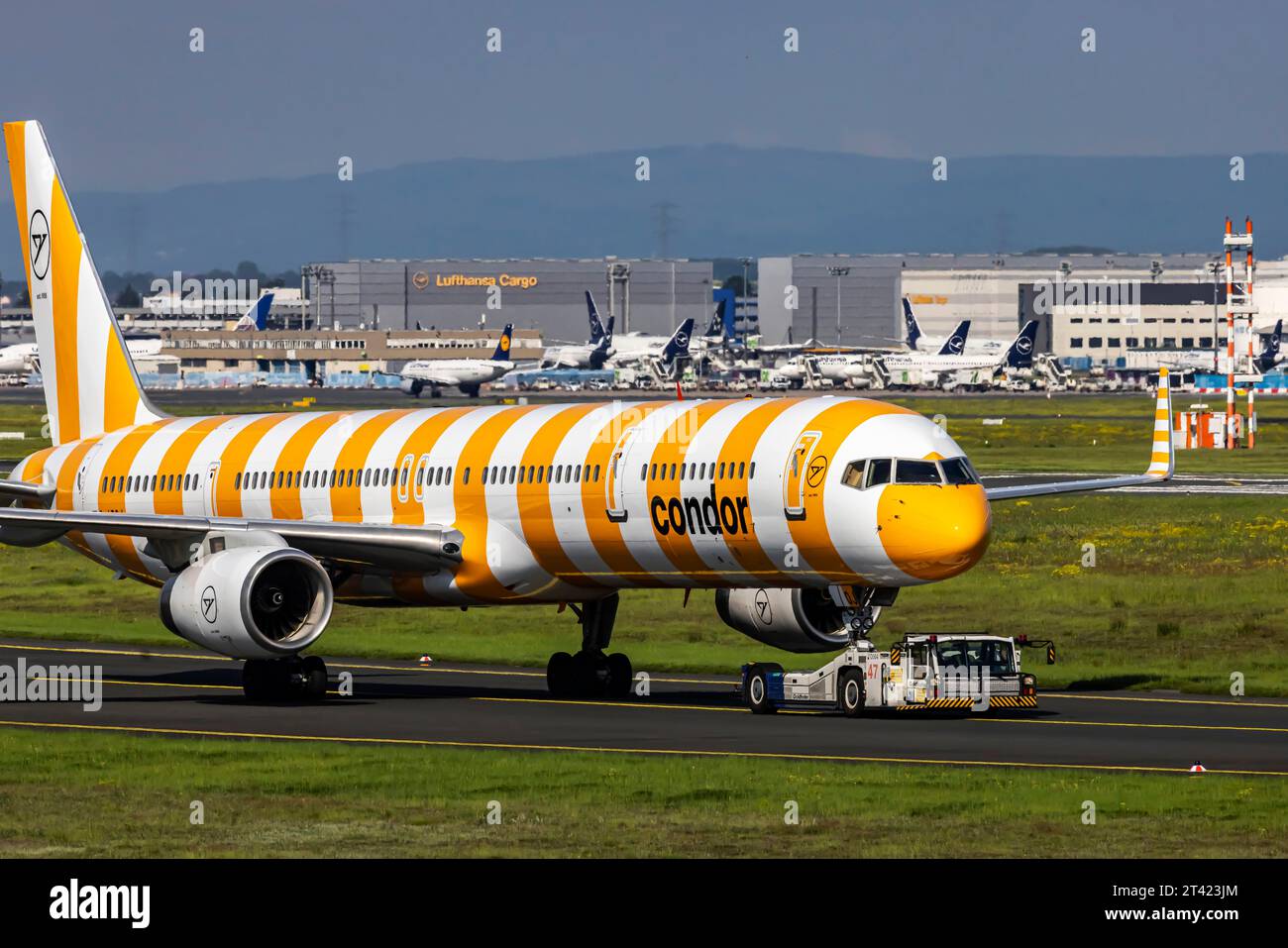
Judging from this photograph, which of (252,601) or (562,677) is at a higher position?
(252,601)

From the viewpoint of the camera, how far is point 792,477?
4328cm

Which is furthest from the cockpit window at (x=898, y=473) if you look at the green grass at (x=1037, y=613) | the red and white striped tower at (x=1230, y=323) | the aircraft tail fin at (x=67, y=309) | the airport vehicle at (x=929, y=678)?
the red and white striped tower at (x=1230, y=323)

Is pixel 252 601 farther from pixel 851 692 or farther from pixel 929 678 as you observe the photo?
pixel 929 678

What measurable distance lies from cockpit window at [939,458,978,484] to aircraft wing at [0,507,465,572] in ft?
37.0

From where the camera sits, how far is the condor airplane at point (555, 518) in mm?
42750

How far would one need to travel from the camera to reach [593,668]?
4931 cm

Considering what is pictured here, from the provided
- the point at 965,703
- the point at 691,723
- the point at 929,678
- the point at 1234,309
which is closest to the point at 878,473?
the point at 929,678

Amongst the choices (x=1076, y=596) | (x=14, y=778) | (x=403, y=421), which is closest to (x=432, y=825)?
(x=14, y=778)

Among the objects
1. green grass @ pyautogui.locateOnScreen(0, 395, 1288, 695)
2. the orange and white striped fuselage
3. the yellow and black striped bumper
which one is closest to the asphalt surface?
the yellow and black striped bumper

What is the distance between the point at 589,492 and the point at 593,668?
476cm

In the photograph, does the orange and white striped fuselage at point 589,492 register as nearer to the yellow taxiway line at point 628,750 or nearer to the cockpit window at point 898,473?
the cockpit window at point 898,473

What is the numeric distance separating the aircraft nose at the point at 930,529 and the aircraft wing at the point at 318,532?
34.6 feet

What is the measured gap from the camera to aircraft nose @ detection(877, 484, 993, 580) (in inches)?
1641

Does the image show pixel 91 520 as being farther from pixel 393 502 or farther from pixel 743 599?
pixel 743 599
